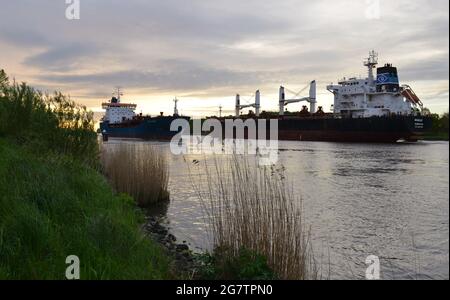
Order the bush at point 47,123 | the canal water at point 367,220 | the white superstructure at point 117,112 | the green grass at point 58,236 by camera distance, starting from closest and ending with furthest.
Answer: the green grass at point 58,236 < the canal water at point 367,220 < the bush at point 47,123 < the white superstructure at point 117,112

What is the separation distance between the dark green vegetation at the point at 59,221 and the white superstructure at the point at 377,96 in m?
57.6

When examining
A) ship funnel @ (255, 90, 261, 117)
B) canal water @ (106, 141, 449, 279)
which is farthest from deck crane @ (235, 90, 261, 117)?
canal water @ (106, 141, 449, 279)

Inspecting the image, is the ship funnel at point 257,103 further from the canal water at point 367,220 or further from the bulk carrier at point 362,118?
the canal water at point 367,220

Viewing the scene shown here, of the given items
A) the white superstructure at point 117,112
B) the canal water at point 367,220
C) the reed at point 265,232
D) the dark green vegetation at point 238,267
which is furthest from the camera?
the white superstructure at point 117,112

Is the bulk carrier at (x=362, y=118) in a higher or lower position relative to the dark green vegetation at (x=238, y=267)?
Result: higher

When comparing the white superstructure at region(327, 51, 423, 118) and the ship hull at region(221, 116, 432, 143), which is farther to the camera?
the white superstructure at region(327, 51, 423, 118)

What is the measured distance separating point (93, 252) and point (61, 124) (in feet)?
24.8

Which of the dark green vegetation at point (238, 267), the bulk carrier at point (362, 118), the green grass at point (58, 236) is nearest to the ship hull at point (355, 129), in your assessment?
the bulk carrier at point (362, 118)

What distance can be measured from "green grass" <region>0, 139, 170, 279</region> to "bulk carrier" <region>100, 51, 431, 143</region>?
166 feet

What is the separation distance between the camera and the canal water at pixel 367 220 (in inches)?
318

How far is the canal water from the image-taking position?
8.07m

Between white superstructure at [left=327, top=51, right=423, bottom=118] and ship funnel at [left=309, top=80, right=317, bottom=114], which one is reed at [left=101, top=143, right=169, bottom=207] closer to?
white superstructure at [left=327, top=51, right=423, bottom=118]

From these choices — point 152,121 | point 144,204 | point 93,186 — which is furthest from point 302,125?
point 93,186
